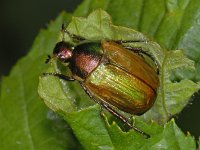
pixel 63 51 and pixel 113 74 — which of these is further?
pixel 63 51

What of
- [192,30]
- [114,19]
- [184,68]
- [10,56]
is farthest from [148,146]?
[10,56]

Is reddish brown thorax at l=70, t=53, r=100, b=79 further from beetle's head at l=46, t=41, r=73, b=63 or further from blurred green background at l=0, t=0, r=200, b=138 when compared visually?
blurred green background at l=0, t=0, r=200, b=138

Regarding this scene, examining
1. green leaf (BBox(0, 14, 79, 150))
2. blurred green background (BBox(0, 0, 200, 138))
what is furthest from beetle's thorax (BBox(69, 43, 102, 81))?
blurred green background (BBox(0, 0, 200, 138))

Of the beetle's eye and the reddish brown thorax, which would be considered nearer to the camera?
the reddish brown thorax

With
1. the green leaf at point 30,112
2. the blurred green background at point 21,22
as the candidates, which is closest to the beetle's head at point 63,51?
the green leaf at point 30,112

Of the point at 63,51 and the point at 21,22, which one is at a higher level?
the point at 63,51

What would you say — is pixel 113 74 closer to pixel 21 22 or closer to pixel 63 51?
pixel 63 51

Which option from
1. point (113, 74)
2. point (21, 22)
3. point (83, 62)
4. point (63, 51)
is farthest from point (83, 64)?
Answer: point (21, 22)

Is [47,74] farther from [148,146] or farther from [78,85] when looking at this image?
[148,146]
